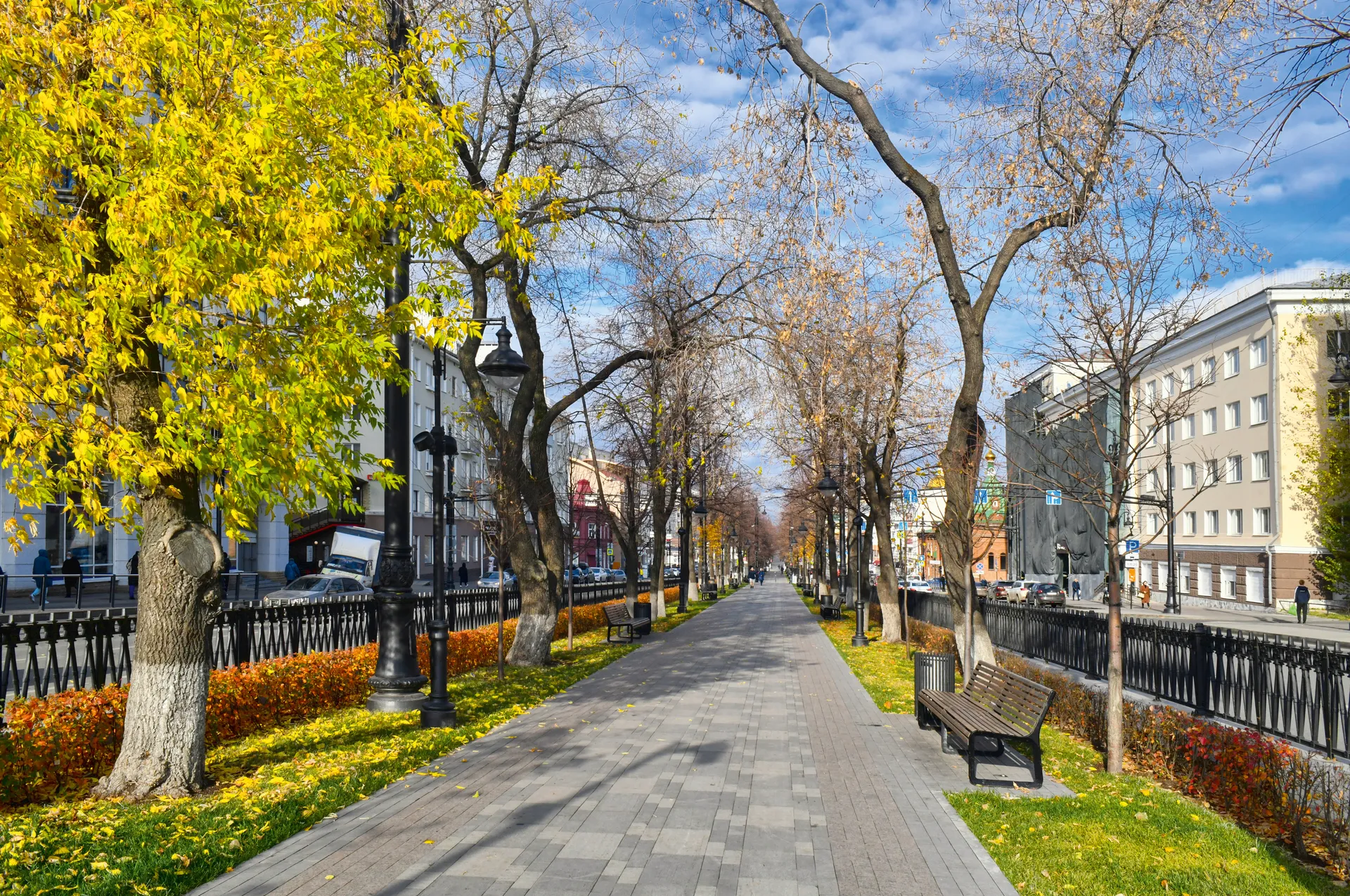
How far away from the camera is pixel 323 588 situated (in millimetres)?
33156

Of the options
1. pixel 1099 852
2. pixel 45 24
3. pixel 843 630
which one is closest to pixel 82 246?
pixel 45 24

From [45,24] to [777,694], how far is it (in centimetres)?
1155

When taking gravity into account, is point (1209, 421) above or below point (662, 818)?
above

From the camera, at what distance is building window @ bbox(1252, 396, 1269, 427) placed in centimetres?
4569

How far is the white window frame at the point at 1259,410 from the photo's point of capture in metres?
45.4

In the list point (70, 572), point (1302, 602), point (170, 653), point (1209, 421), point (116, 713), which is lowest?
point (1302, 602)

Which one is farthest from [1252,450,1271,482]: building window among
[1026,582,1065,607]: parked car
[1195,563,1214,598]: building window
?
[1026,582,1065,607]: parked car

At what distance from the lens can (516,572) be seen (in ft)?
57.4

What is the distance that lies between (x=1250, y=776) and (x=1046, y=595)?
46.0 m

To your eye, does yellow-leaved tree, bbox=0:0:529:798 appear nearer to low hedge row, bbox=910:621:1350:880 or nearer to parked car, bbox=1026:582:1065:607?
low hedge row, bbox=910:621:1350:880

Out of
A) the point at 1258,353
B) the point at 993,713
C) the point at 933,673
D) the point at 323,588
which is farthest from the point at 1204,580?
the point at 993,713

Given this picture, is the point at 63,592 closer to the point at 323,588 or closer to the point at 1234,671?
the point at 323,588

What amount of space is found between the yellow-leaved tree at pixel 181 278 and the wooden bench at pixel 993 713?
225 inches

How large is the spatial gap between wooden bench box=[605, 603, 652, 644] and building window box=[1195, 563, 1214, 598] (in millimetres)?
36486
